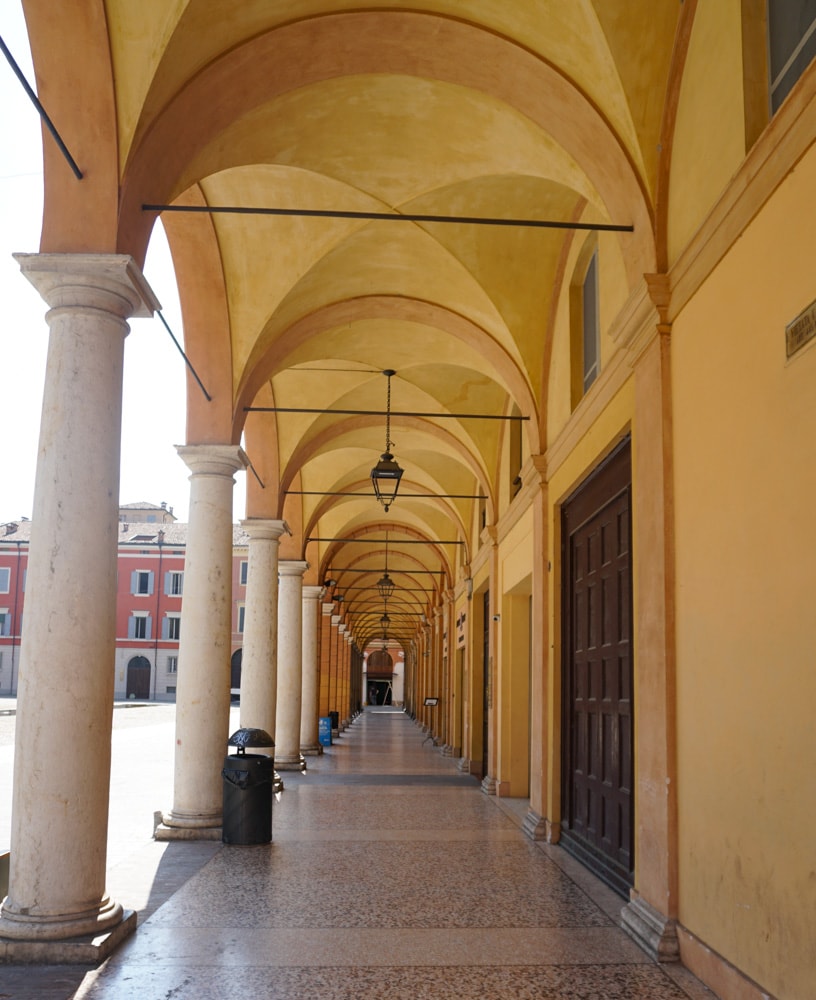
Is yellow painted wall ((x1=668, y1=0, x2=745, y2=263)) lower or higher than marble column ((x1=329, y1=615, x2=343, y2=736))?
higher

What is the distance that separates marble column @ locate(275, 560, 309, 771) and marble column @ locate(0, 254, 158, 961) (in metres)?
11.4

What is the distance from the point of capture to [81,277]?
6176 millimetres

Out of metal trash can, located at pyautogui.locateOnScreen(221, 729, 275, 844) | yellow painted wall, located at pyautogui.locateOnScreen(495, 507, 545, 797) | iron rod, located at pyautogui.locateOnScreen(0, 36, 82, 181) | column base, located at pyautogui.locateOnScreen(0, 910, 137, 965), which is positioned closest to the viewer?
iron rod, located at pyautogui.locateOnScreen(0, 36, 82, 181)

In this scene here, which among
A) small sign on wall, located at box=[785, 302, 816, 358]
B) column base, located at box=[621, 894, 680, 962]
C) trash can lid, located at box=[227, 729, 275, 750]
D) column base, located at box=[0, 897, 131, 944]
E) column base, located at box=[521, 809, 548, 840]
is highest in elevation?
small sign on wall, located at box=[785, 302, 816, 358]

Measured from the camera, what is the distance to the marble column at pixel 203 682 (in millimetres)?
9969

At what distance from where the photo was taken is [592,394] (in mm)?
8656

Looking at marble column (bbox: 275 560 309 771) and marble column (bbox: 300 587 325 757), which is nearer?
marble column (bbox: 275 560 309 771)

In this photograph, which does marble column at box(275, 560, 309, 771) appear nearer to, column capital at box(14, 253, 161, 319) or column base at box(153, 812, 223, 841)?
column base at box(153, 812, 223, 841)

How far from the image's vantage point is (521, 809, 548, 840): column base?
10.4 meters

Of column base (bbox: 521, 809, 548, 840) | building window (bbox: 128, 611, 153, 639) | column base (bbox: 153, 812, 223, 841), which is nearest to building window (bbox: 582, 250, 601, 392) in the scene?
column base (bbox: 521, 809, 548, 840)

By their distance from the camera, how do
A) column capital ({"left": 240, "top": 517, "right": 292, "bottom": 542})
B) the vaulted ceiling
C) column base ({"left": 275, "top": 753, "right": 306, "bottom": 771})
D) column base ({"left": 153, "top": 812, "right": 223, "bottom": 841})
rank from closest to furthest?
the vaulted ceiling
column base ({"left": 153, "top": 812, "right": 223, "bottom": 841})
column capital ({"left": 240, "top": 517, "right": 292, "bottom": 542})
column base ({"left": 275, "top": 753, "right": 306, "bottom": 771})

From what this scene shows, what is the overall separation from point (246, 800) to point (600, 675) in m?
3.61

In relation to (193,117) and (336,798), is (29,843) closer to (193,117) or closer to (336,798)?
(193,117)

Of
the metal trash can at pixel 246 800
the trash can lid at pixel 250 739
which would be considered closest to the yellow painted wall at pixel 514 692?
the trash can lid at pixel 250 739
